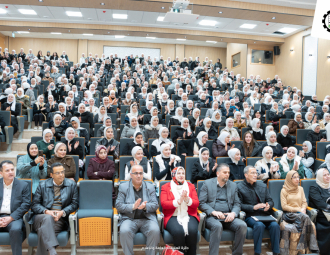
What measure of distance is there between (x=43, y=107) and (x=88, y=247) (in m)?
3.63

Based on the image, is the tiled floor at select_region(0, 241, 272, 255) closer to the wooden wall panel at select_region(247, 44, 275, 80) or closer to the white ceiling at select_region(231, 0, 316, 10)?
the white ceiling at select_region(231, 0, 316, 10)

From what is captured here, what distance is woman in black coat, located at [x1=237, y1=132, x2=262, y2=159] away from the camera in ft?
12.6

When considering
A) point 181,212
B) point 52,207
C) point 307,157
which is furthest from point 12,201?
point 307,157

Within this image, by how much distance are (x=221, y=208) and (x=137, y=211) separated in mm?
819

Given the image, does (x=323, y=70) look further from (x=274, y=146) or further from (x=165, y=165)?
(x=165, y=165)

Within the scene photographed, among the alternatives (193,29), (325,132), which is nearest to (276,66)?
(193,29)

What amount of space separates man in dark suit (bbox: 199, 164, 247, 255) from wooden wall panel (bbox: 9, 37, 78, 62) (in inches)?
543

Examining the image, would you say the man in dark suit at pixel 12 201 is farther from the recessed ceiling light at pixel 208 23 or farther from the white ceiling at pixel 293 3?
the recessed ceiling light at pixel 208 23

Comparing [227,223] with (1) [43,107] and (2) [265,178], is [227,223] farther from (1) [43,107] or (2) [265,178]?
(1) [43,107]

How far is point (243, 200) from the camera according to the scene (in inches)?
107

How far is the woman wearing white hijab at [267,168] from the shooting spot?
3.12 meters

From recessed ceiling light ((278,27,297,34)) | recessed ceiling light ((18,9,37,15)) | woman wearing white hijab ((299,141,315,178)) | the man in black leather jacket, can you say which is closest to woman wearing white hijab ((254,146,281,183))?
the man in black leather jacket

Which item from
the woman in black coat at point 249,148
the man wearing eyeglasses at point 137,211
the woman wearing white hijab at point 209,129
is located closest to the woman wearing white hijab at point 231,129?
the woman wearing white hijab at point 209,129

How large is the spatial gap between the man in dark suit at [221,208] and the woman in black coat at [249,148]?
1244 mm
